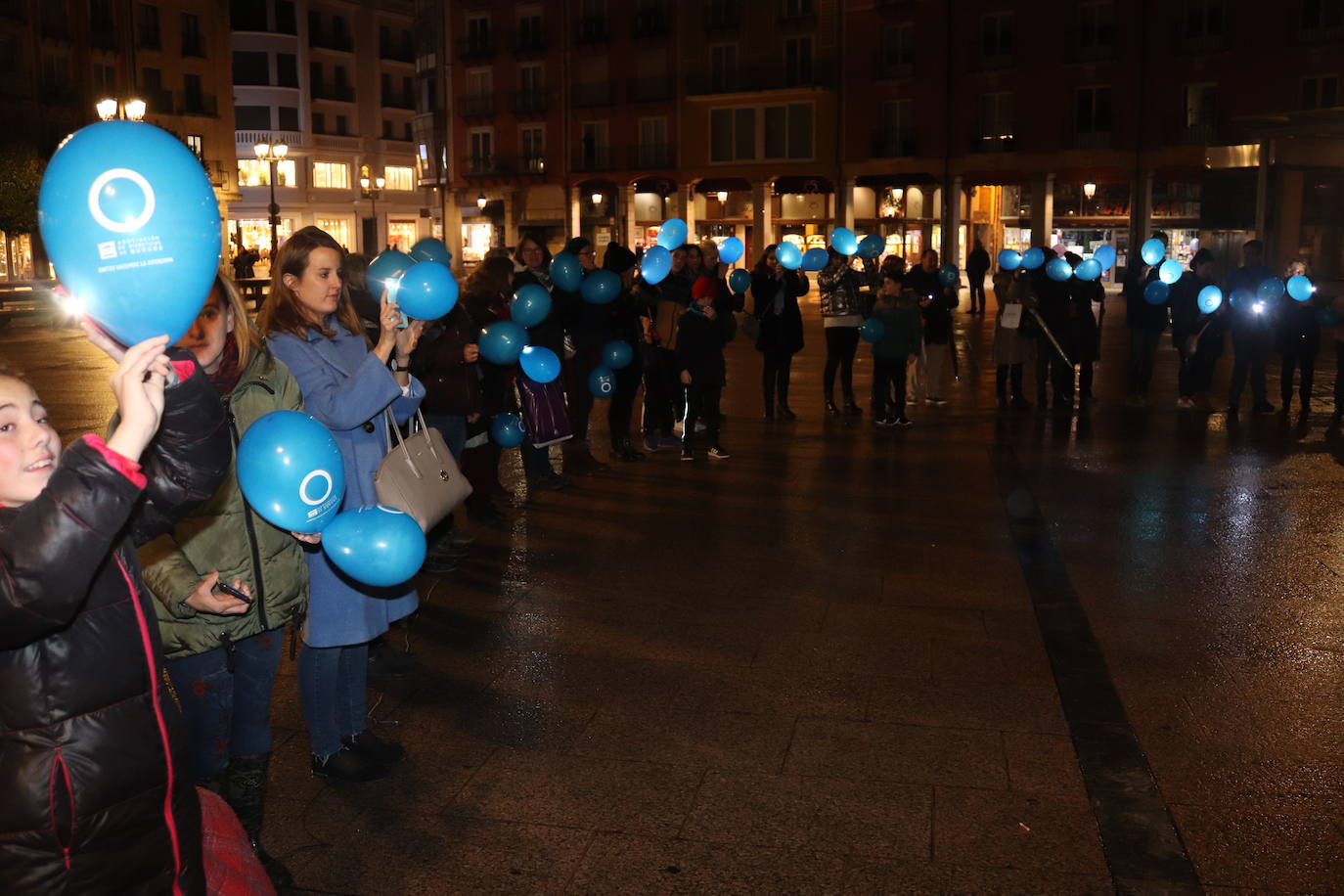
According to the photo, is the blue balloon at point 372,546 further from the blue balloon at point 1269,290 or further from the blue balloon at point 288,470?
the blue balloon at point 1269,290

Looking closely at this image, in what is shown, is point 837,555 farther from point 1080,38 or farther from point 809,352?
point 1080,38

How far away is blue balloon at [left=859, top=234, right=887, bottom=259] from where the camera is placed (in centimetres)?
1591

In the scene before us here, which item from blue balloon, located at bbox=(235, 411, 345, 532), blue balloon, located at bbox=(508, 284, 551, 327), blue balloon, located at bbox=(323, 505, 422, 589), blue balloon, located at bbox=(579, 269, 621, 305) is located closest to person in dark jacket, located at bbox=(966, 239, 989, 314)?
blue balloon, located at bbox=(579, 269, 621, 305)

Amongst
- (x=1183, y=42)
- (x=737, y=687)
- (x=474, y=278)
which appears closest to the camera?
(x=737, y=687)

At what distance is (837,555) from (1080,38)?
122 ft

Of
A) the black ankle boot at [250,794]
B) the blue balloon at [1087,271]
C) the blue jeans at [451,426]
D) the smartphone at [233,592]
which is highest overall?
the blue balloon at [1087,271]

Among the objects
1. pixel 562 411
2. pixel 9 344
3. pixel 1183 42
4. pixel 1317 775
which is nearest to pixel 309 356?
pixel 1317 775

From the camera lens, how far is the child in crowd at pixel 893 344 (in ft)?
41.1

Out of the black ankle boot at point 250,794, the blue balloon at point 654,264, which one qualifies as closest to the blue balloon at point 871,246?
the blue balloon at point 654,264

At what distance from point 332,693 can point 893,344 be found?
8.93 meters

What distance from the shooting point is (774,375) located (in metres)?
13.4

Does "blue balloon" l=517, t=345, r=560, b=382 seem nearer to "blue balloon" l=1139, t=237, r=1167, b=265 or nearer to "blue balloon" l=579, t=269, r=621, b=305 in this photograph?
"blue balloon" l=579, t=269, r=621, b=305

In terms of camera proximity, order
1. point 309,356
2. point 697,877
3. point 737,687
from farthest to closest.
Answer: point 737,687 < point 309,356 < point 697,877

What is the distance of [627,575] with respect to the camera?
731cm
